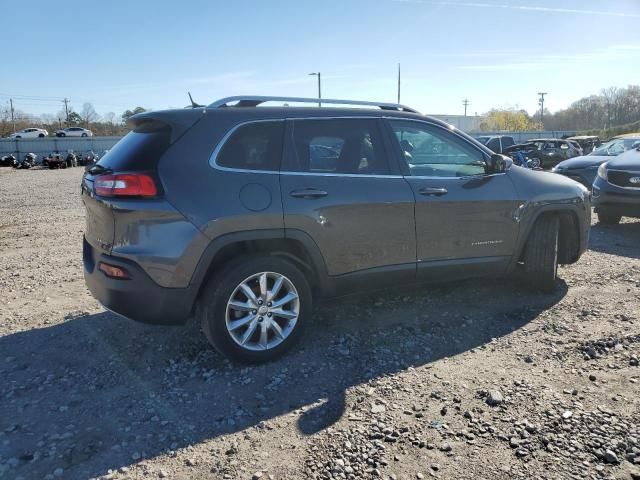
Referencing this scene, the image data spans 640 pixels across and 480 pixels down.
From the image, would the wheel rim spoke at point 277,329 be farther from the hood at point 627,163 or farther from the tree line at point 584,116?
the tree line at point 584,116

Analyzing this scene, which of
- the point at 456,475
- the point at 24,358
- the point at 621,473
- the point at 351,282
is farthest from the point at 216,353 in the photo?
the point at 621,473

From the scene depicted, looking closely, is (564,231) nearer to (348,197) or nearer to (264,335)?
(348,197)

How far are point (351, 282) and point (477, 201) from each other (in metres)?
1.41

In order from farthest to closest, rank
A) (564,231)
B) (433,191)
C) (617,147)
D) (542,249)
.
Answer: (617,147), (564,231), (542,249), (433,191)

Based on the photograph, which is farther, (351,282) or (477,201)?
(477,201)

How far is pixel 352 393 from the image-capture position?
3.45m

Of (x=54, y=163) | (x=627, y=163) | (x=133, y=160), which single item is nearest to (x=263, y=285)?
(x=133, y=160)

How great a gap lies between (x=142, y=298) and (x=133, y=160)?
Answer: 0.95 m

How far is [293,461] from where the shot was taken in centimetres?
277

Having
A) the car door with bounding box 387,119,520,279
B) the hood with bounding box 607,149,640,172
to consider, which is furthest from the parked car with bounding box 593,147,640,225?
the car door with bounding box 387,119,520,279

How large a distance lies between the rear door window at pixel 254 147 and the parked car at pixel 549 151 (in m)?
23.3

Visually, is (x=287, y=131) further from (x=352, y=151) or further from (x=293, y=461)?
(x=293, y=461)

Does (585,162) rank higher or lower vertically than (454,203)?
higher

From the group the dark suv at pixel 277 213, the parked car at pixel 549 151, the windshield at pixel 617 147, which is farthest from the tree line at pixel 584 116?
the dark suv at pixel 277 213
